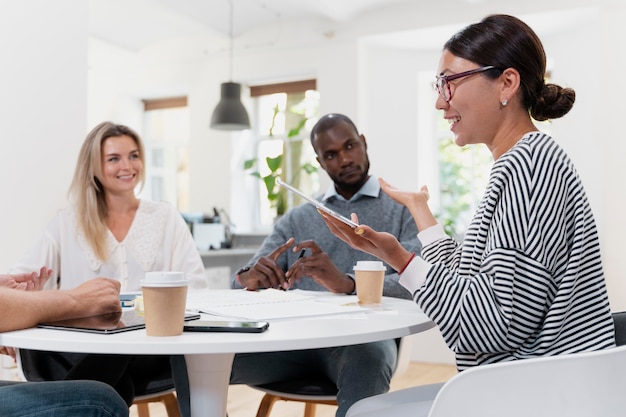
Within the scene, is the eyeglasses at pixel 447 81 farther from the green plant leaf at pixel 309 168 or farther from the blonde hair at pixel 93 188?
the green plant leaf at pixel 309 168

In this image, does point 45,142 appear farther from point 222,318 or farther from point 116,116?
point 116,116

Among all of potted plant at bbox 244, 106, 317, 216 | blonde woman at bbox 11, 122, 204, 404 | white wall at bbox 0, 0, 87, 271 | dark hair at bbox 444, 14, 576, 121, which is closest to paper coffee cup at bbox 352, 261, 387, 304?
dark hair at bbox 444, 14, 576, 121

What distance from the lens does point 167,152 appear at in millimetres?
7363

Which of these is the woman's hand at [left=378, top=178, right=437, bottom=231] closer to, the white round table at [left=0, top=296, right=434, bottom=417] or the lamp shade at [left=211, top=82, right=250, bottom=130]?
the white round table at [left=0, top=296, right=434, bottom=417]

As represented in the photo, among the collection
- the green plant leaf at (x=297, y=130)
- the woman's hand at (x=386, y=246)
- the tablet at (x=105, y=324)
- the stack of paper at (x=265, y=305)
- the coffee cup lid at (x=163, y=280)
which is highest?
the green plant leaf at (x=297, y=130)

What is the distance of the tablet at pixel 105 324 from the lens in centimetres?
113

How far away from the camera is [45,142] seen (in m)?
2.62

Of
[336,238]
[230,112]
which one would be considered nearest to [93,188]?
[336,238]

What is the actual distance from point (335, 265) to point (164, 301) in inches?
42.0

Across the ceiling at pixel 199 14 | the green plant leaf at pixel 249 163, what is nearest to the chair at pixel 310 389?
the ceiling at pixel 199 14

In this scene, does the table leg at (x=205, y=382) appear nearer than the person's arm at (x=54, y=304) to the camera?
No

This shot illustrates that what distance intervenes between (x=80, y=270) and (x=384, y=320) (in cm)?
138

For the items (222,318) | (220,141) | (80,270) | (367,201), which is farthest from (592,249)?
(220,141)

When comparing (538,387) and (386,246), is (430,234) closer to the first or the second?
(386,246)
